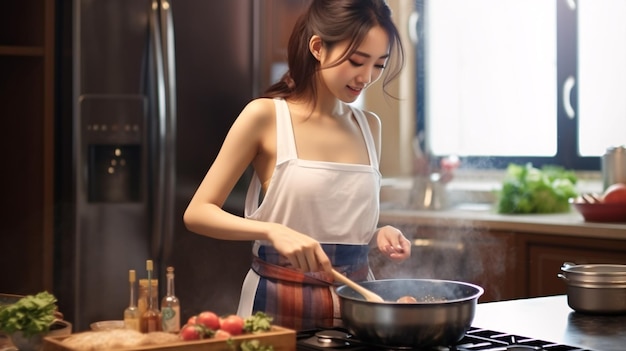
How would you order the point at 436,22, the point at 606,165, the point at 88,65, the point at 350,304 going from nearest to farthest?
the point at 350,304
the point at 88,65
the point at 606,165
the point at 436,22

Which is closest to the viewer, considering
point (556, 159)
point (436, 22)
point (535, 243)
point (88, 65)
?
point (88, 65)

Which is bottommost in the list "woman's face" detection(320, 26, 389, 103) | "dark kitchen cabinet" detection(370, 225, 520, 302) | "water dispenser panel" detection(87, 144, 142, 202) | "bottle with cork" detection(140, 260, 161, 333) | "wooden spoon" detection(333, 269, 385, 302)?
"dark kitchen cabinet" detection(370, 225, 520, 302)

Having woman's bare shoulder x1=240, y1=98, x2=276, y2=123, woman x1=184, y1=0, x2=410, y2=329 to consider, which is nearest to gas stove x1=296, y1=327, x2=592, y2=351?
woman x1=184, y1=0, x2=410, y2=329

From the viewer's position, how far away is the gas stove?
5.14 feet

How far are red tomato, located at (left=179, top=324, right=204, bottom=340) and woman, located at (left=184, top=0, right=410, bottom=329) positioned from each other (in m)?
0.54

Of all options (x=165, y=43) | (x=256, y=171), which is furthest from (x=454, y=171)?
(x=256, y=171)

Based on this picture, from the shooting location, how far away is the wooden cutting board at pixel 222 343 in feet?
4.47

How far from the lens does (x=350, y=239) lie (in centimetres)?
210

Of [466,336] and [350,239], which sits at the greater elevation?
[350,239]

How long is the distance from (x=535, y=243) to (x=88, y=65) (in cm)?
173

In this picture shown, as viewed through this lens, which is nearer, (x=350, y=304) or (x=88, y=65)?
(x=350, y=304)

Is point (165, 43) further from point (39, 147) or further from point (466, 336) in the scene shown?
point (466, 336)

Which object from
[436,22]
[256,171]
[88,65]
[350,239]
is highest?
[436,22]

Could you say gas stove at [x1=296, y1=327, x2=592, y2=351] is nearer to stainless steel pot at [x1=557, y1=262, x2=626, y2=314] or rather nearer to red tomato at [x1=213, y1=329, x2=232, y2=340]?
red tomato at [x1=213, y1=329, x2=232, y2=340]
